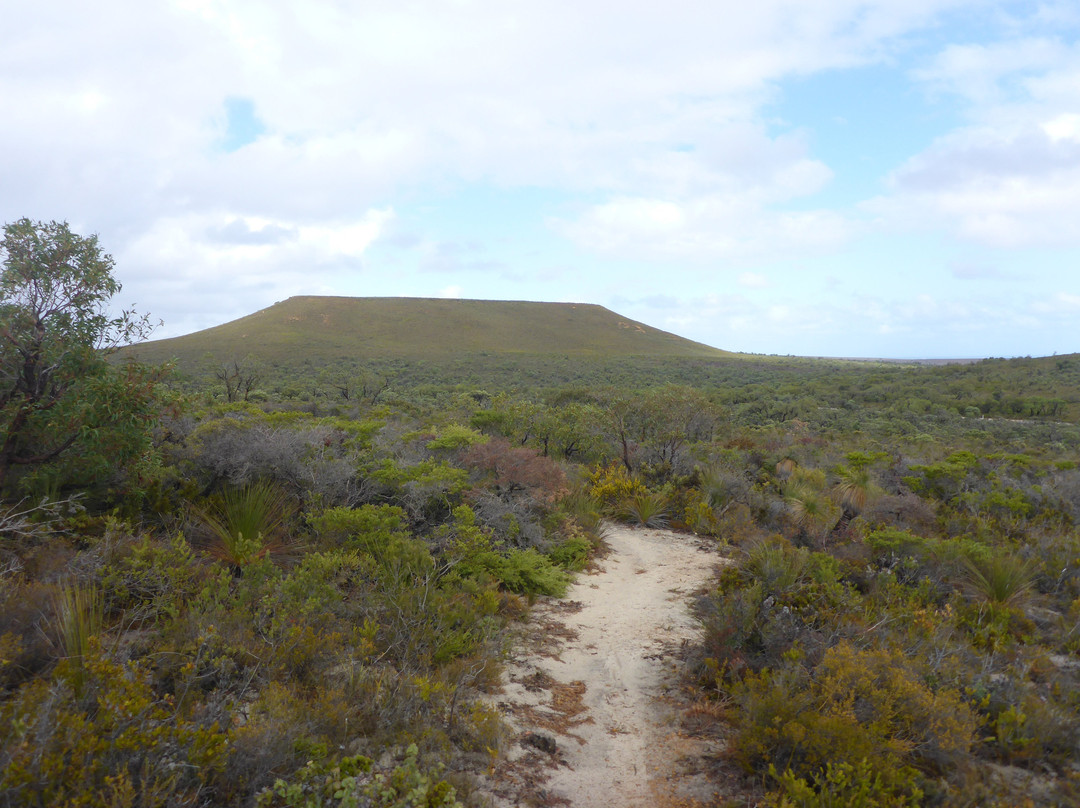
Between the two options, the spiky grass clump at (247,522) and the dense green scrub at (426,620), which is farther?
the spiky grass clump at (247,522)

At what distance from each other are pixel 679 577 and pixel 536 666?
312cm

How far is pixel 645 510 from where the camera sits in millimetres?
10086

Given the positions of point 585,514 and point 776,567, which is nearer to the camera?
point 776,567

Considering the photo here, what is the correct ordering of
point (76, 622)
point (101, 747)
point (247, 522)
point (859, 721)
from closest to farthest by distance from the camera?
point (101, 747)
point (76, 622)
point (859, 721)
point (247, 522)

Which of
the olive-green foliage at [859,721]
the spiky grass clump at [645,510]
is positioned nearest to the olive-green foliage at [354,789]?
the olive-green foliage at [859,721]

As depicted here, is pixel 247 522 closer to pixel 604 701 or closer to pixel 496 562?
pixel 496 562

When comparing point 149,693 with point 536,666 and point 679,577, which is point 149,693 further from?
point 679,577

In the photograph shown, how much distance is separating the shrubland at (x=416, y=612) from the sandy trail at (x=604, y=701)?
0.29 m

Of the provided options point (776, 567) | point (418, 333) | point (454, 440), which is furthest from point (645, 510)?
point (418, 333)

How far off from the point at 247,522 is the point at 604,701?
379cm

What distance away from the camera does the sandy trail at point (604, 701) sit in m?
3.62

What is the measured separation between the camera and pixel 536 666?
5.12 metres

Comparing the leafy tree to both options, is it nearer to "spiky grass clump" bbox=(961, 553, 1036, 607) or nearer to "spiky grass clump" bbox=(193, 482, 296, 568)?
"spiky grass clump" bbox=(193, 482, 296, 568)

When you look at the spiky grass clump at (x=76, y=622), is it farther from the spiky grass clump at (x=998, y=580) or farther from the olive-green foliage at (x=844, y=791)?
the spiky grass clump at (x=998, y=580)
